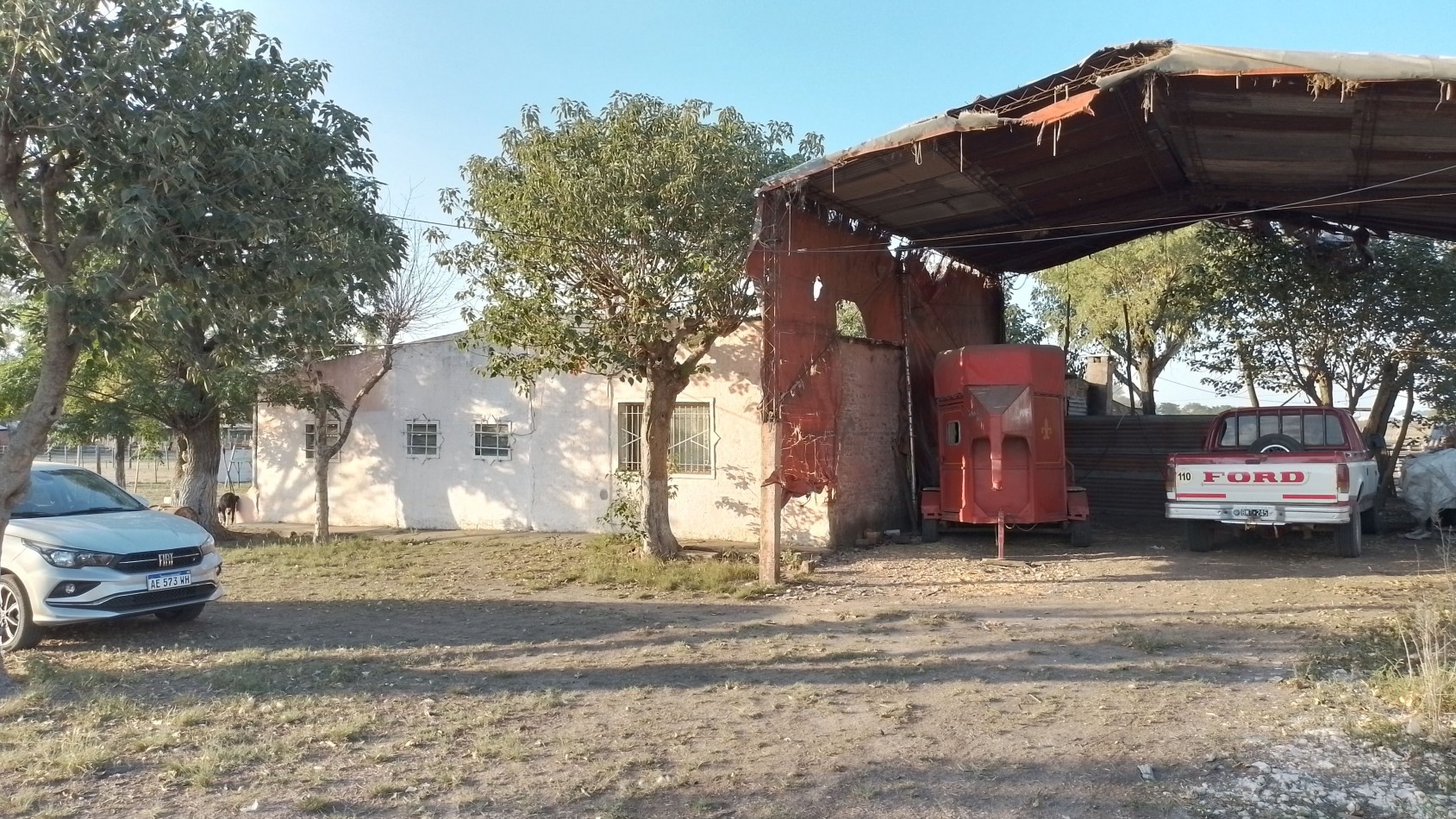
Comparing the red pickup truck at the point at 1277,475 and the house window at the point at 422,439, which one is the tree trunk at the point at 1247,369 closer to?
the red pickup truck at the point at 1277,475

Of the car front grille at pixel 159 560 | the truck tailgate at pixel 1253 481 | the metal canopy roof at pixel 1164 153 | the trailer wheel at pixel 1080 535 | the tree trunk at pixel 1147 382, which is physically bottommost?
the trailer wheel at pixel 1080 535

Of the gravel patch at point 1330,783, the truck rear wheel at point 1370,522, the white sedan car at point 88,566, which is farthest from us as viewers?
the truck rear wheel at point 1370,522

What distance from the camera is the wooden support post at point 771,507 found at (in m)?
11.4

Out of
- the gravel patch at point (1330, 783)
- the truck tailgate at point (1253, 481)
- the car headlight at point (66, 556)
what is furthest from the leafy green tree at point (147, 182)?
the truck tailgate at point (1253, 481)

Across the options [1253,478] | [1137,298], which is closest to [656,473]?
[1253,478]

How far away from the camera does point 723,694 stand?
664 cm

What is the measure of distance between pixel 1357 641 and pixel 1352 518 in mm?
5179

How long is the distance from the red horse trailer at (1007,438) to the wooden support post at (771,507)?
121 inches

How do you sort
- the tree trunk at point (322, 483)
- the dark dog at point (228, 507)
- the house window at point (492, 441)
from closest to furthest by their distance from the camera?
the tree trunk at point (322, 483) < the house window at point (492, 441) < the dark dog at point (228, 507)

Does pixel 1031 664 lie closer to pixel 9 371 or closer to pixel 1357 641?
pixel 1357 641

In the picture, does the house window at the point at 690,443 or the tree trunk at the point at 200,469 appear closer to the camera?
the house window at the point at 690,443

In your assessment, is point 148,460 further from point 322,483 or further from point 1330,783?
point 1330,783

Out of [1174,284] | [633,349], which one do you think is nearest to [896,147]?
[633,349]

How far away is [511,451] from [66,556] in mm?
9713
